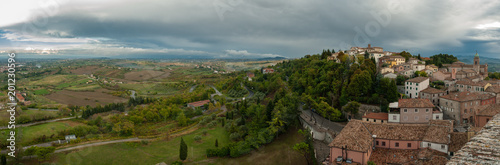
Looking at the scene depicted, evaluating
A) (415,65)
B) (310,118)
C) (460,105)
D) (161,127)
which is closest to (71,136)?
(161,127)

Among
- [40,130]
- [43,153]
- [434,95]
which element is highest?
[434,95]

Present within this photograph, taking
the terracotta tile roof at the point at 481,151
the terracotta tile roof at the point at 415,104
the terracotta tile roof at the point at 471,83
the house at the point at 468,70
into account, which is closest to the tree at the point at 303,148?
the terracotta tile roof at the point at 415,104

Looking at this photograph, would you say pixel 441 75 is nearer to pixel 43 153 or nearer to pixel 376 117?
pixel 376 117

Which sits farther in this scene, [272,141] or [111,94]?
[111,94]

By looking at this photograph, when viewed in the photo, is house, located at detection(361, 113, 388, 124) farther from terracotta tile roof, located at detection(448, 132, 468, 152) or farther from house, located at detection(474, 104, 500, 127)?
house, located at detection(474, 104, 500, 127)

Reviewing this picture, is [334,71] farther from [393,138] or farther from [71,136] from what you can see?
[71,136]

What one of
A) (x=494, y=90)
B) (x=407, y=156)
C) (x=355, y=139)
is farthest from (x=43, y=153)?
(x=494, y=90)

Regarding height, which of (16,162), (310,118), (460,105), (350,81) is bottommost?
(16,162)
